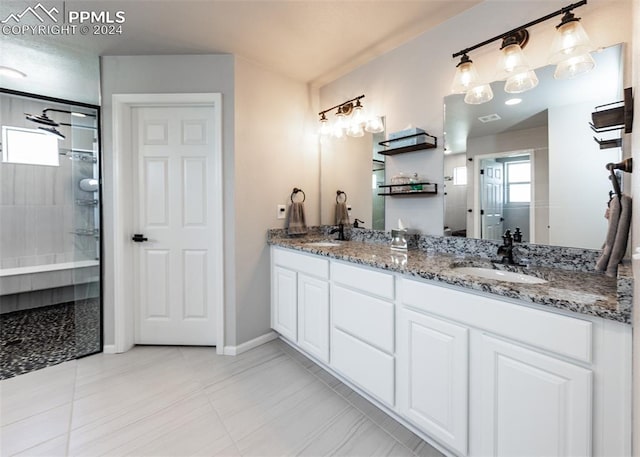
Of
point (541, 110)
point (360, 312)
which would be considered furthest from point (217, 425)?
point (541, 110)

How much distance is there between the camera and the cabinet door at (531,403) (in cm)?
91

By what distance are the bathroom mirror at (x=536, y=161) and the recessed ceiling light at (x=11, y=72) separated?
335cm

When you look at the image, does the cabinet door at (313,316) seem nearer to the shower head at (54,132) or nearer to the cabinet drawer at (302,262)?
the cabinet drawer at (302,262)

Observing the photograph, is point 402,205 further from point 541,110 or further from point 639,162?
point 639,162

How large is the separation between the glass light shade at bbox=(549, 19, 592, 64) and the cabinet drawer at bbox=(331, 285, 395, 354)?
149cm

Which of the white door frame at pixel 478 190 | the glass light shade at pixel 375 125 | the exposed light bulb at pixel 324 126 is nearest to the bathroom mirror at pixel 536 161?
the white door frame at pixel 478 190

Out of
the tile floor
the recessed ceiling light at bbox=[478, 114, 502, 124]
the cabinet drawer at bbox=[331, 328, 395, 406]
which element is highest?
the recessed ceiling light at bbox=[478, 114, 502, 124]

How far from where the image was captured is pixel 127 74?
228 cm

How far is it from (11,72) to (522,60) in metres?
3.67

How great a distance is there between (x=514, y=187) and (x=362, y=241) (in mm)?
1220

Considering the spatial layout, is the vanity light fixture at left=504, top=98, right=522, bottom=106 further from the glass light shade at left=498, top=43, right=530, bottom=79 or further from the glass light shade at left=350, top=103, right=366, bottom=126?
the glass light shade at left=350, top=103, right=366, bottom=126

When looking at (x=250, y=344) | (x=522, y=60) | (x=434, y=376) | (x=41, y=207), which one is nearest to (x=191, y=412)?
(x=250, y=344)

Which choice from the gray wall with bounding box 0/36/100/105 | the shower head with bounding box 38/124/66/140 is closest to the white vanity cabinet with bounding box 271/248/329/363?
the gray wall with bounding box 0/36/100/105

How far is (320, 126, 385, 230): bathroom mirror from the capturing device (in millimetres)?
2398
